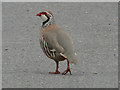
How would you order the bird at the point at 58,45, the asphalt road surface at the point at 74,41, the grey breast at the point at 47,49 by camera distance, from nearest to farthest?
the asphalt road surface at the point at 74,41 < the bird at the point at 58,45 < the grey breast at the point at 47,49

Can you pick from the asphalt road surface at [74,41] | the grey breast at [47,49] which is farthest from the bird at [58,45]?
the asphalt road surface at [74,41]

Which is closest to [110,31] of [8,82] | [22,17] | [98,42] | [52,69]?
[98,42]

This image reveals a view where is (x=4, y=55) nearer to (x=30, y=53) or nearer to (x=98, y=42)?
(x=30, y=53)

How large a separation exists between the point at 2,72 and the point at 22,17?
23.7 ft

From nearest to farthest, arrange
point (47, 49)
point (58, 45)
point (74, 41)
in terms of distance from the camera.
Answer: point (58, 45), point (47, 49), point (74, 41)

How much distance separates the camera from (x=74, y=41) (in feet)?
49.3

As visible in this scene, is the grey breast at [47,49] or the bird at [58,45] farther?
the grey breast at [47,49]

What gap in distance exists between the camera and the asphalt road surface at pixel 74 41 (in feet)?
35.7

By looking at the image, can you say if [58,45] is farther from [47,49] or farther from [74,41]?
[74,41]

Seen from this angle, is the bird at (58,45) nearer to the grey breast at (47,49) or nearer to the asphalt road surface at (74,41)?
the grey breast at (47,49)

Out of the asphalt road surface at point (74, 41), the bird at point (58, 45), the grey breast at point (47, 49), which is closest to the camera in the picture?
the asphalt road surface at point (74, 41)

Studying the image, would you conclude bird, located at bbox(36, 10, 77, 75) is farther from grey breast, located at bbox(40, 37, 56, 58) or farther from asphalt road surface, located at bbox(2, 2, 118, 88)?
asphalt road surface, located at bbox(2, 2, 118, 88)

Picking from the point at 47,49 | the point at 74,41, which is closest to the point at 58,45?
the point at 47,49

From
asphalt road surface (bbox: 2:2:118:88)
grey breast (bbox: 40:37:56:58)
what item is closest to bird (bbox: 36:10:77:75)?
grey breast (bbox: 40:37:56:58)
